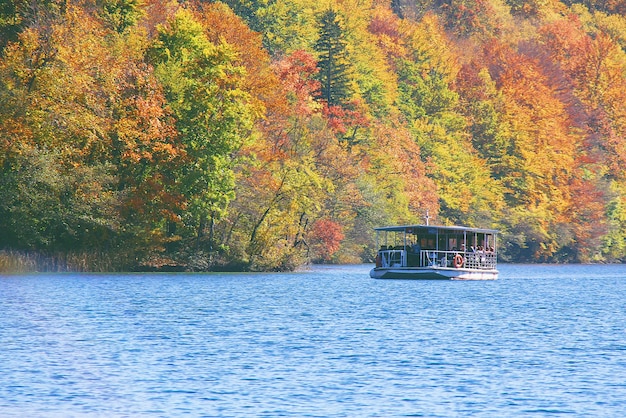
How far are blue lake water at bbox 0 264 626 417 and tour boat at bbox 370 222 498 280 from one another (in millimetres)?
13718

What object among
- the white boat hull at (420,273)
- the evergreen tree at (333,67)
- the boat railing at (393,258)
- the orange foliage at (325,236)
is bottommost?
the white boat hull at (420,273)

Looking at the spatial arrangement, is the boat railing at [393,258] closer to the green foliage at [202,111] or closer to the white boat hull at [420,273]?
the white boat hull at [420,273]

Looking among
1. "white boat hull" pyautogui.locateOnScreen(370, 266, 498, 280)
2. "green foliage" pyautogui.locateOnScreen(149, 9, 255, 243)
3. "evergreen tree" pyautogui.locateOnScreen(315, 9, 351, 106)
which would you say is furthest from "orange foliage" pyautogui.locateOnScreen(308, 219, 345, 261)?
"green foliage" pyautogui.locateOnScreen(149, 9, 255, 243)

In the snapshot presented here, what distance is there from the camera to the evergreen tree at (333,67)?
108 metres

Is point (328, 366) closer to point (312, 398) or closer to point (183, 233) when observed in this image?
point (312, 398)

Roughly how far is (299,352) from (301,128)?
57.2 meters

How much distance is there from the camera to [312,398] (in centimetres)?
2633

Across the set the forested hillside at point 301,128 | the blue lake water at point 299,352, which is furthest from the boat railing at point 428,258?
the blue lake water at point 299,352

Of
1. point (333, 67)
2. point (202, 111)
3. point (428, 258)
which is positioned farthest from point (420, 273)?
point (333, 67)

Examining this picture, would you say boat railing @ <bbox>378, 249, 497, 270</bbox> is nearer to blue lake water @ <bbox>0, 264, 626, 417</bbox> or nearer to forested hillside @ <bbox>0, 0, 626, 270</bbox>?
forested hillside @ <bbox>0, 0, 626, 270</bbox>

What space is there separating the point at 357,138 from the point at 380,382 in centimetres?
8118

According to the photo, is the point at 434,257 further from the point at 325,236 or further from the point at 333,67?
the point at 333,67

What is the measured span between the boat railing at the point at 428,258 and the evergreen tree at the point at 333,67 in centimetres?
3207

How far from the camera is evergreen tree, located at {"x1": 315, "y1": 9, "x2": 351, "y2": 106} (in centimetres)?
10794
